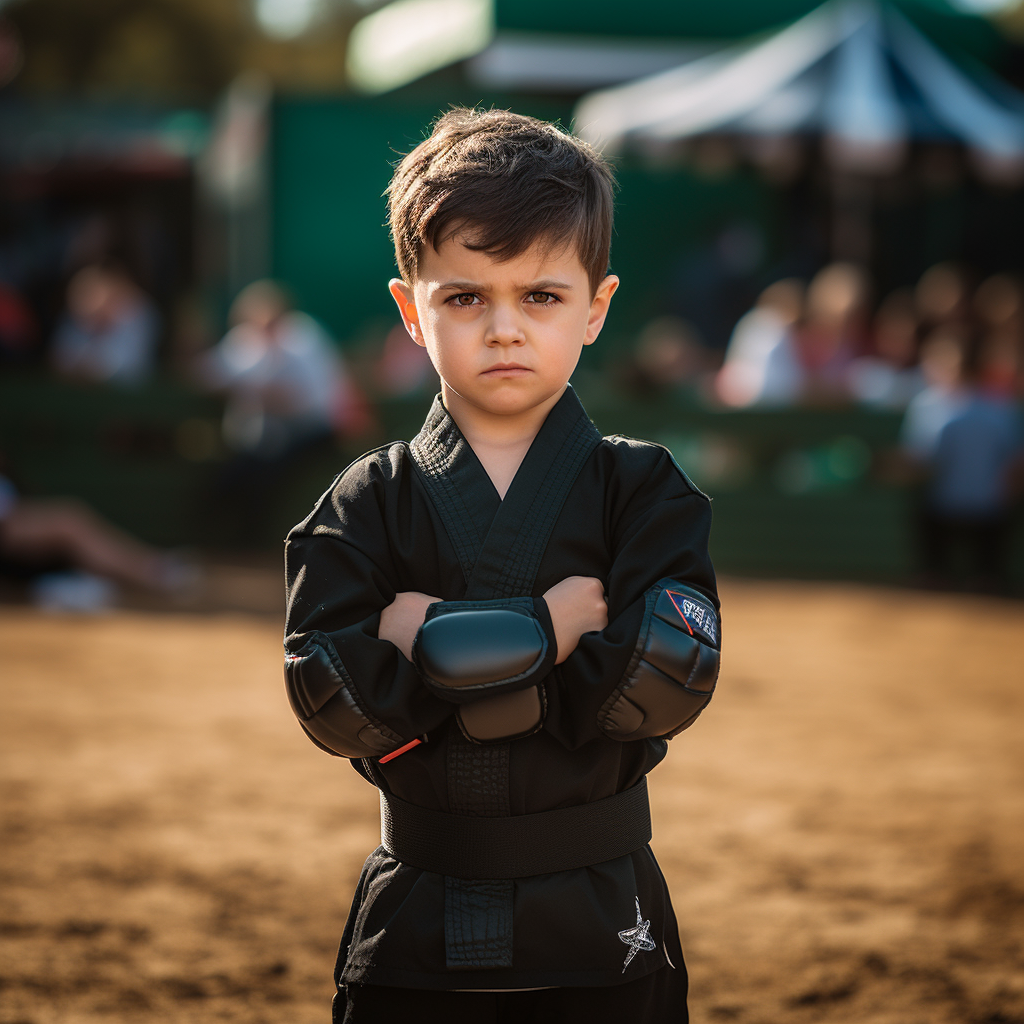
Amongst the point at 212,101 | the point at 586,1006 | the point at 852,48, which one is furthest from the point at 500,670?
the point at 212,101

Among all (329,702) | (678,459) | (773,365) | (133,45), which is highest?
(133,45)

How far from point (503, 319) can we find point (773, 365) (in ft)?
25.1

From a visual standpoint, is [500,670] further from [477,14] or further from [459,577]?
[477,14]

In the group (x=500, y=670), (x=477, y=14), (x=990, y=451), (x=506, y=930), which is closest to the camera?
(x=500, y=670)

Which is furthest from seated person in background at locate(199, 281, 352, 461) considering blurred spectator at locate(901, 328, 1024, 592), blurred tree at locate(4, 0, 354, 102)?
blurred tree at locate(4, 0, 354, 102)

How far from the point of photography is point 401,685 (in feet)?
5.39

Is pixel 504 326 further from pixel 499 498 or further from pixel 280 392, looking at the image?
pixel 280 392

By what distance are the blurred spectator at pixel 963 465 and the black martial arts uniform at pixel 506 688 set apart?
7.21 meters

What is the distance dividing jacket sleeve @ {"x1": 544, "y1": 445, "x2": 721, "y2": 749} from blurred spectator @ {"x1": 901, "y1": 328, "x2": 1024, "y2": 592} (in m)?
7.22

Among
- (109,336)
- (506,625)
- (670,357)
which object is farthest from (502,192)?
(109,336)

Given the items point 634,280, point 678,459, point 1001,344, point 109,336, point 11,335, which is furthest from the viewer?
point 634,280

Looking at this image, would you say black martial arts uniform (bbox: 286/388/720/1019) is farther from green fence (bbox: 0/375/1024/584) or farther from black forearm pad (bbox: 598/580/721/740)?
green fence (bbox: 0/375/1024/584)

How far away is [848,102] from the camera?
9438mm

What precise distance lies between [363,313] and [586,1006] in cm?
1154
